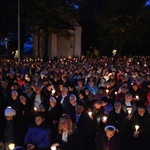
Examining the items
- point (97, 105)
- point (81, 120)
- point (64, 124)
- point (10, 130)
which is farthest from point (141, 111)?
point (10, 130)

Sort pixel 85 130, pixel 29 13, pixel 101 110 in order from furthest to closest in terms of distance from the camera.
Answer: pixel 29 13 < pixel 101 110 < pixel 85 130

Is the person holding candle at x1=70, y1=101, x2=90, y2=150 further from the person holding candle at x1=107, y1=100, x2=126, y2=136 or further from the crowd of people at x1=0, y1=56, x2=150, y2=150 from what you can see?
the person holding candle at x1=107, y1=100, x2=126, y2=136

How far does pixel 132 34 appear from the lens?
40.5 m

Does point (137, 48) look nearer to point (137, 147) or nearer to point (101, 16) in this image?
point (101, 16)

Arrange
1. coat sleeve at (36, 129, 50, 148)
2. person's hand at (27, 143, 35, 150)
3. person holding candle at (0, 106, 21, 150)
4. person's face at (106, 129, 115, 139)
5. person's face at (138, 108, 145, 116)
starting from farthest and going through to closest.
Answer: person's face at (138, 108, 145, 116) → person holding candle at (0, 106, 21, 150) → coat sleeve at (36, 129, 50, 148) → person's hand at (27, 143, 35, 150) → person's face at (106, 129, 115, 139)

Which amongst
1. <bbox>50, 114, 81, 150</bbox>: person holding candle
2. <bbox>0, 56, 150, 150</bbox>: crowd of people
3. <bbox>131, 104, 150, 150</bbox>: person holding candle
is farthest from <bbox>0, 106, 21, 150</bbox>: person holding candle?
<bbox>131, 104, 150, 150</bbox>: person holding candle

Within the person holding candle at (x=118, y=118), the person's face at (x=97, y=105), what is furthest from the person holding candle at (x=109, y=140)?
the person's face at (x=97, y=105)

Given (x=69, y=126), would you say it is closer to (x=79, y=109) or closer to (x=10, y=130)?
(x=10, y=130)

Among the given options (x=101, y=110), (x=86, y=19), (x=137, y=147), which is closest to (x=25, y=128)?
(x=101, y=110)

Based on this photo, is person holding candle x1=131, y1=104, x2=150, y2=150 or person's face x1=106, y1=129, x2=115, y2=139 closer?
person's face x1=106, y1=129, x2=115, y2=139

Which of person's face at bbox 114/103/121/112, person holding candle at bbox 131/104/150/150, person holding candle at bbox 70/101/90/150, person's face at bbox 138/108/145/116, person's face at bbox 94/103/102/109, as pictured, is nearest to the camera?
person holding candle at bbox 70/101/90/150

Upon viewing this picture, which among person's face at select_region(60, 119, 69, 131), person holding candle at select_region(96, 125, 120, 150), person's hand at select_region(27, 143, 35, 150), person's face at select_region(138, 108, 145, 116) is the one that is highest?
person's face at select_region(138, 108, 145, 116)

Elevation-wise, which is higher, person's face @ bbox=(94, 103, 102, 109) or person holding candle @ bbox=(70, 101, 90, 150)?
person's face @ bbox=(94, 103, 102, 109)

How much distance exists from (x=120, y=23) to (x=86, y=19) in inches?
718
